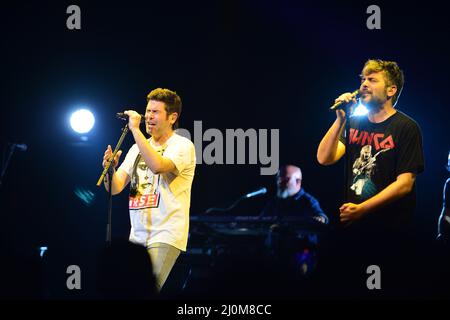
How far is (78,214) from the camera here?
6.82 m

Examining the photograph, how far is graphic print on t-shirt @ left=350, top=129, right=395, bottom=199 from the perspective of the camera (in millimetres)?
3486

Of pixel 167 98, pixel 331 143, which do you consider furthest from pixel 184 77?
pixel 331 143

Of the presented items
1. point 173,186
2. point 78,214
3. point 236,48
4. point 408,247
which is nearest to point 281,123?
point 236,48

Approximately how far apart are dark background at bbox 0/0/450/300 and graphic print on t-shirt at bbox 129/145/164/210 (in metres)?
2.61

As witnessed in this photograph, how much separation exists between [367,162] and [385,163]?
11cm

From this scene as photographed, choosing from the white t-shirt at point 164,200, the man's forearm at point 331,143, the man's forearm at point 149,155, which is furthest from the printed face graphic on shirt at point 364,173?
the man's forearm at point 149,155

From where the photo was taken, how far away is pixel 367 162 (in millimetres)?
3533

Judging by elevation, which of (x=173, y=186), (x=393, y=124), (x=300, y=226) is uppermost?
(x=393, y=124)

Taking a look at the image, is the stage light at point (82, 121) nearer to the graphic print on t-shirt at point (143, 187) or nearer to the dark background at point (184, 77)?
the dark background at point (184, 77)

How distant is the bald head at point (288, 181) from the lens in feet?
23.0

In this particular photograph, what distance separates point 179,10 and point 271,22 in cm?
103

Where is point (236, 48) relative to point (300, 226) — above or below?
above

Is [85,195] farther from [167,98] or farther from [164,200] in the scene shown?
[164,200]
